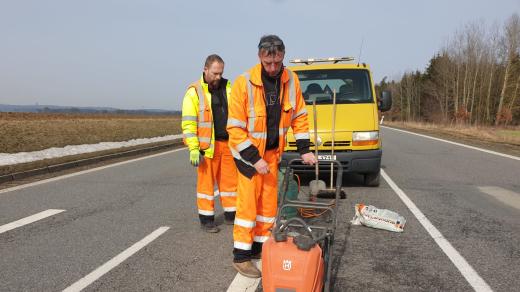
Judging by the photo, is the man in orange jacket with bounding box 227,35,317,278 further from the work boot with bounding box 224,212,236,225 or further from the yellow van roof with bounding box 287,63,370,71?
the yellow van roof with bounding box 287,63,370,71

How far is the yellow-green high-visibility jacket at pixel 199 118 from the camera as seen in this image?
434 centimetres

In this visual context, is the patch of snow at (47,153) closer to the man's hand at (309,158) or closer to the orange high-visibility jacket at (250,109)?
the orange high-visibility jacket at (250,109)

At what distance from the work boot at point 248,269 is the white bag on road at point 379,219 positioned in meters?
1.92

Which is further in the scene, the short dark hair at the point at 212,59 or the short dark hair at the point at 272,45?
the short dark hair at the point at 212,59

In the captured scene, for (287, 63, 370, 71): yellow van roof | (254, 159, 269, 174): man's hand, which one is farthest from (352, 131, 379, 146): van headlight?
(254, 159, 269, 174): man's hand

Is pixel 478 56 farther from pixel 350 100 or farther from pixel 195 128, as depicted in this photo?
pixel 195 128

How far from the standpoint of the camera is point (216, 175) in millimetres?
4617

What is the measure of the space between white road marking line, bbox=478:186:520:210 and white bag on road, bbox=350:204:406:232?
2404 mm

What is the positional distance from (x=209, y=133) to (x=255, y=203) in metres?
1.39

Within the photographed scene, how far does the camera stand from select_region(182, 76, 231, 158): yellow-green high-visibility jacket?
434 centimetres

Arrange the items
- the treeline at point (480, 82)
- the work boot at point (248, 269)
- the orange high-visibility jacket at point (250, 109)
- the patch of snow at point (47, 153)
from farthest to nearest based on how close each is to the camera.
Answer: the treeline at point (480, 82)
the patch of snow at point (47, 153)
the work boot at point (248, 269)
the orange high-visibility jacket at point (250, 109)

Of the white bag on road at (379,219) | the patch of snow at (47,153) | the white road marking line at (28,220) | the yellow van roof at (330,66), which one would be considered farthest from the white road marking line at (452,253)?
the patch of snow at (47,153)

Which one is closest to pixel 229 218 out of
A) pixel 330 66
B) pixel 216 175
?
pixel 216 175

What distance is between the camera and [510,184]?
7395mm
